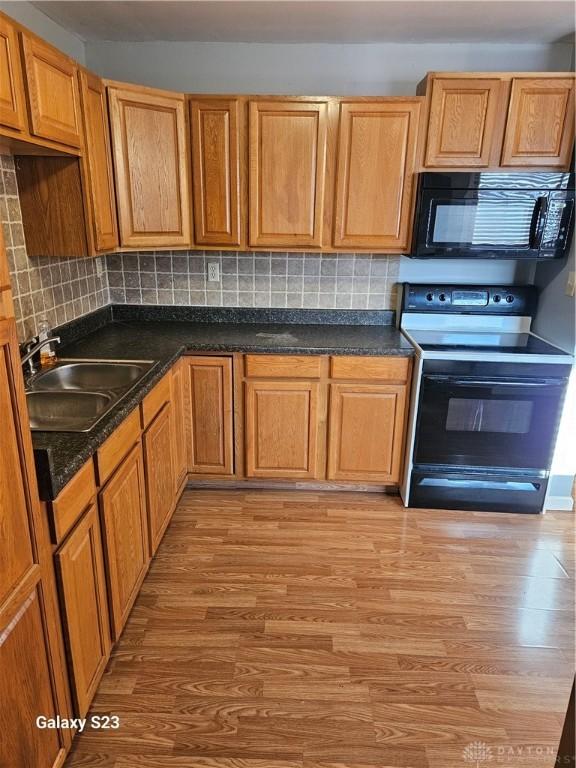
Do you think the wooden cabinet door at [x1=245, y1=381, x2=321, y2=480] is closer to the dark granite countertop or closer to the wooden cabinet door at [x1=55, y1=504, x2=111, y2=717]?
the dark granite countertop

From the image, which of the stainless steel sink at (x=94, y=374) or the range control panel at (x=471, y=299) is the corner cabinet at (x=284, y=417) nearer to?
the stainless steel sink at (x=94, y=374)

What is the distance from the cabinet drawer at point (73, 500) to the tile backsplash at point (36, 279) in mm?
975

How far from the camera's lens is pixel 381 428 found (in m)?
2.73

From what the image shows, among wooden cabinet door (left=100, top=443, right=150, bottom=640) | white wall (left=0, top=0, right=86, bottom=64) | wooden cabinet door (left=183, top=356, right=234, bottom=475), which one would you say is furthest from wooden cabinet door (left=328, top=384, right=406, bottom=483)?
white wall (left=0, top=0, right=86, bottom=64)

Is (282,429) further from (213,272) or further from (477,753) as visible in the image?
(477,753)

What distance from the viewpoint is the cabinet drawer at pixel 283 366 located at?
2631mm

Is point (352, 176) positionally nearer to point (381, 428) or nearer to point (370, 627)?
point (381, 428)

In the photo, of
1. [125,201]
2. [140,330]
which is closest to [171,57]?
[125,201]

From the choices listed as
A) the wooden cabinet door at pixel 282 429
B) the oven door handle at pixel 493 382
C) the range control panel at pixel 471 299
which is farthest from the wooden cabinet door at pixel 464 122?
the wooden cabinet door at pixel 282 429

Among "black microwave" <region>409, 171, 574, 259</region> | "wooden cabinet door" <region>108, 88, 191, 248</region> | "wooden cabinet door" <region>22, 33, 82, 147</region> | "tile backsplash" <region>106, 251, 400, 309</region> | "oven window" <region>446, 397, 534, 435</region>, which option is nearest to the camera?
"wooden cabinet door" <region>22, 33, 82, 147</region>

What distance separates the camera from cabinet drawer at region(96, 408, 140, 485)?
1.56 metres

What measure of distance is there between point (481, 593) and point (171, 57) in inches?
124

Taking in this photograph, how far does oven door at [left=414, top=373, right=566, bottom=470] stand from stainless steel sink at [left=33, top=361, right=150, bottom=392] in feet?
4.77

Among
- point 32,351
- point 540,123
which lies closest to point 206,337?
point 32,351
